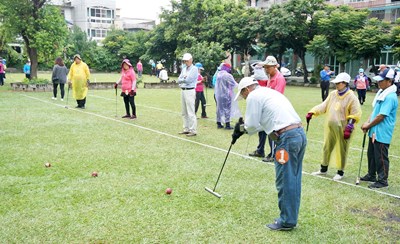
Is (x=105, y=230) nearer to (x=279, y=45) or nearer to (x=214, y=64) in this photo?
(x=214, y=64)

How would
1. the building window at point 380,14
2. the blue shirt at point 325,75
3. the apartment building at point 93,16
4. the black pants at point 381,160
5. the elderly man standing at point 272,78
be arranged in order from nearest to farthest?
the black pants at point 381,160
the elderly man standing at point 272,78
the blue shirt at point 325,75
the building window at point 380,14
the apartment building at point 93,16

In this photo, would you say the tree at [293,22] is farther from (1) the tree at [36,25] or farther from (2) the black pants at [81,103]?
(2) the black pants at [81,103]

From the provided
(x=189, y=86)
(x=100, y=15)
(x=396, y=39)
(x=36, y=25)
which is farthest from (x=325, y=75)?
(x=100, y=15)

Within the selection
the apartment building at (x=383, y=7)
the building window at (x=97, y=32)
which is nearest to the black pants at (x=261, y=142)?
the apartment building at (x=383, y=7)

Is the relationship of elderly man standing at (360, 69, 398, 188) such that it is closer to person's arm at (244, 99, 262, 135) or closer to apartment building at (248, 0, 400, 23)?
person's arm at (244, 99, 262, 135)

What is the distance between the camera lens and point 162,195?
566cm

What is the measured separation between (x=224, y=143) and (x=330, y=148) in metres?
3.05

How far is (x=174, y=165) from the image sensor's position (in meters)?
→ 7.20

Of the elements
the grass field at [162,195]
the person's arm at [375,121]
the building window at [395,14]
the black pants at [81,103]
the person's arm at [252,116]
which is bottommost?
the grass field at [162,195]

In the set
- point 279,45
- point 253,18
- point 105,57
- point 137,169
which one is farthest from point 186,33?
point 137,169

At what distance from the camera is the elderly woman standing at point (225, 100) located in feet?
36.7

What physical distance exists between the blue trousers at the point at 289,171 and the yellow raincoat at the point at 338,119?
2.25 m

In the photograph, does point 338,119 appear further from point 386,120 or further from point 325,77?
point 325,77

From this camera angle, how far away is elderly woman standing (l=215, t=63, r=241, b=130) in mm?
11172
